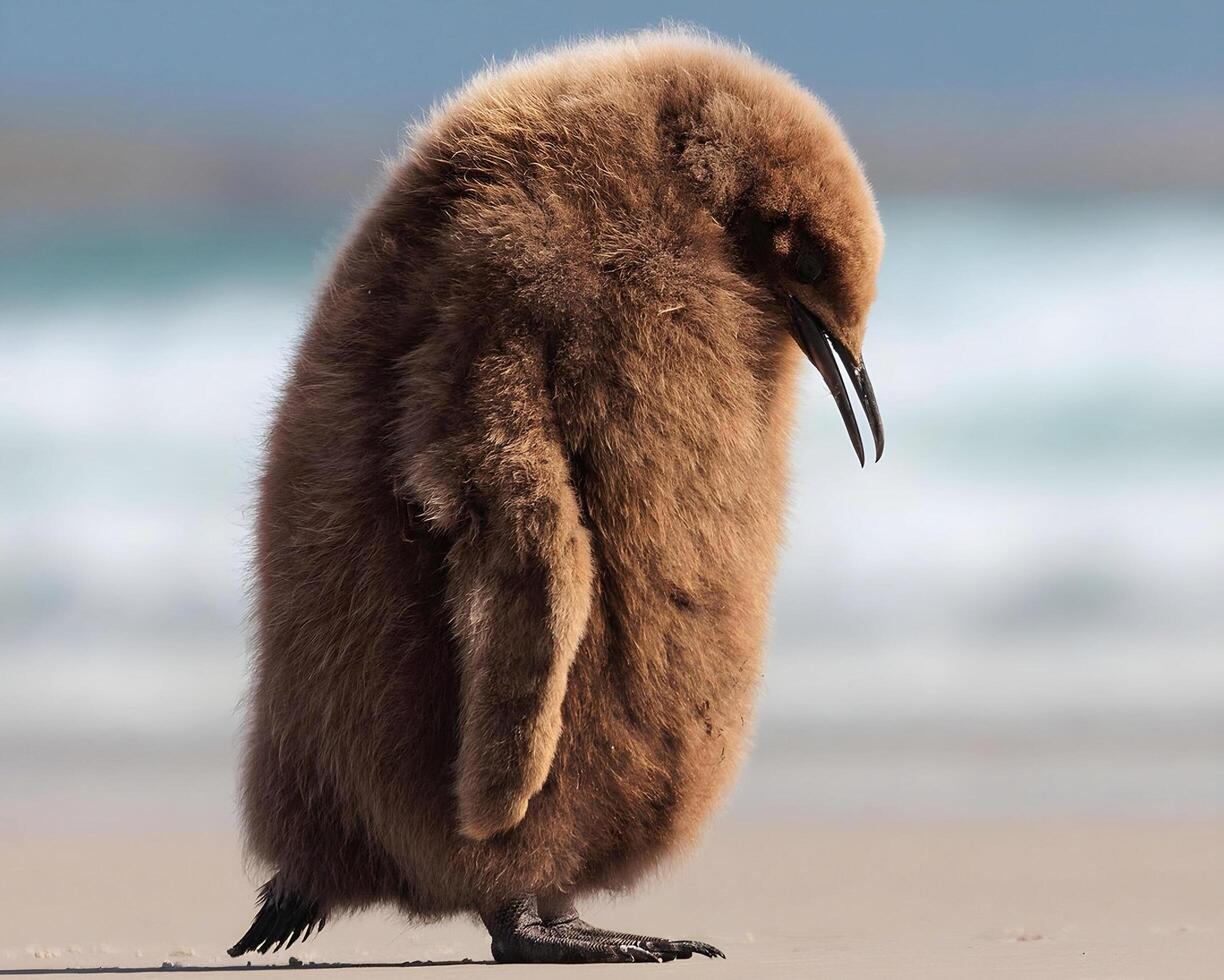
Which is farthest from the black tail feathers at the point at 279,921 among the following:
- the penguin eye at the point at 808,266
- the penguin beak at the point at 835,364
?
the penguin eye at the point at 808,266

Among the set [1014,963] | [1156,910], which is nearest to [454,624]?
[1014,963]

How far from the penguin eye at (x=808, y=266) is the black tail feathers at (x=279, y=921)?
80.8 inches

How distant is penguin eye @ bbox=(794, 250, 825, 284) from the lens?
4.00m

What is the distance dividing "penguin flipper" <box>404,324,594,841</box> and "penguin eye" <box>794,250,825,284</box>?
0.74 meters

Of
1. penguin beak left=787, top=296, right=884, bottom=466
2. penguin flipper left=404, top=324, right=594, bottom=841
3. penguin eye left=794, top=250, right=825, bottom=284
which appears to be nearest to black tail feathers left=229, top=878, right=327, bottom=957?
penguin flipper left=404, top=324, right=594, bottom=841

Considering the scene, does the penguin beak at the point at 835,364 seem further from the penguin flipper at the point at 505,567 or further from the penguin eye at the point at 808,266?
the penguin flipper at the point at 505,567

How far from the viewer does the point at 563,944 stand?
3.82 m

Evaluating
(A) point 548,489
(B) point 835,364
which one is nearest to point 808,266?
(B) point 835,364

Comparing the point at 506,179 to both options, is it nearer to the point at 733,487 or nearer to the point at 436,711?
the point at 733,487

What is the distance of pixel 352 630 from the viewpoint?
3881 mm

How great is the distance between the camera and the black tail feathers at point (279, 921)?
Result: 417cm

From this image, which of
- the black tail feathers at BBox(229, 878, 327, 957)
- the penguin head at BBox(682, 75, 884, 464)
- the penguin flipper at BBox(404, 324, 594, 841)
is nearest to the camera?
the penguin flipper at BBox(404, 324, 594, 841)

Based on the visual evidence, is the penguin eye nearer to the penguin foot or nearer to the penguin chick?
the penguin chick

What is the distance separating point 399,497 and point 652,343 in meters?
0.71
